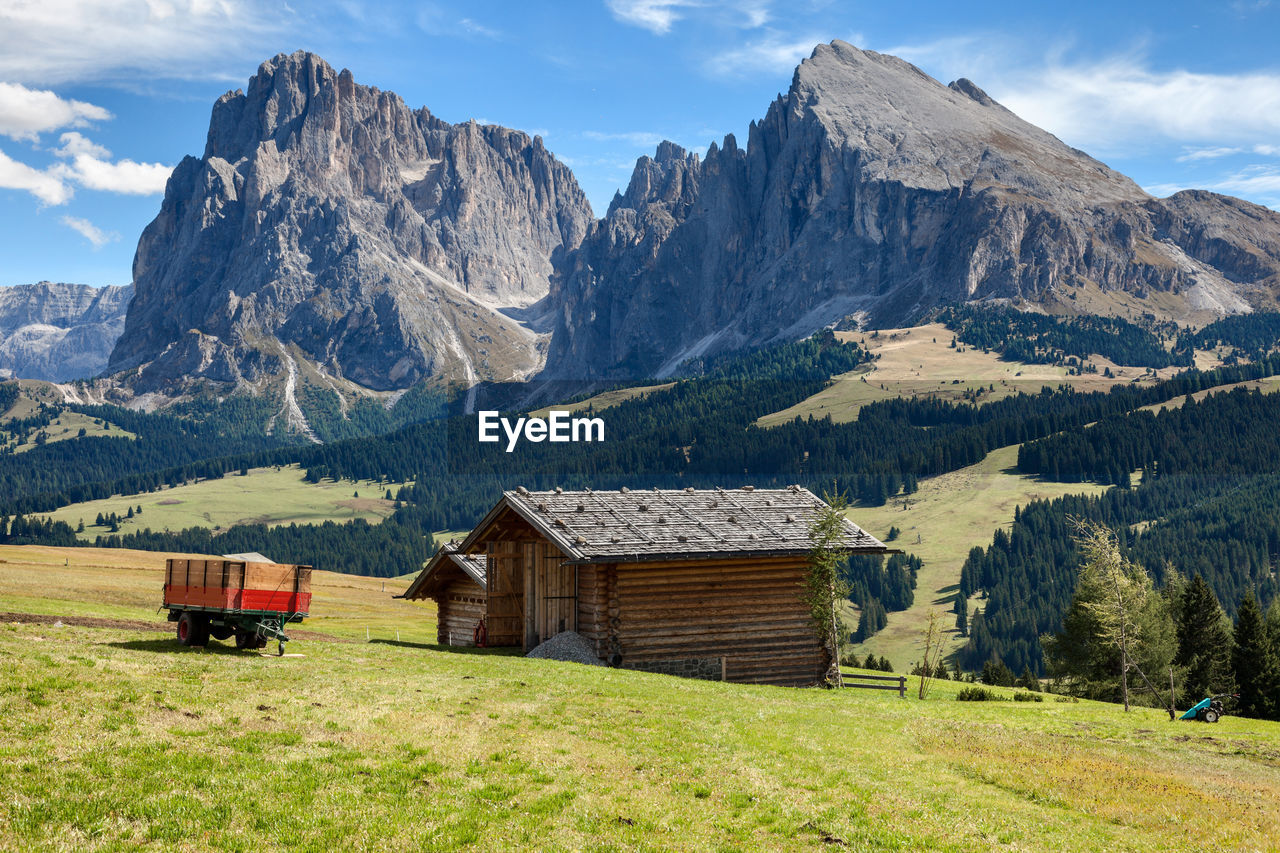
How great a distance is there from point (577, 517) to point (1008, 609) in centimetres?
15791

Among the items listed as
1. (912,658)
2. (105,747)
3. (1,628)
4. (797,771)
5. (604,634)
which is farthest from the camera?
(912,658)

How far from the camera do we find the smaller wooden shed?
147 feet

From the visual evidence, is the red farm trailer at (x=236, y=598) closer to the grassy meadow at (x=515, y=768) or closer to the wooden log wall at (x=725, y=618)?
the grassy meadow at (x=515, y=768)

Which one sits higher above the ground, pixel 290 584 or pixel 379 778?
pixel 290 584

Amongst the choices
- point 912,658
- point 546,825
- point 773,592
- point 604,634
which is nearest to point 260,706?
point 546,825

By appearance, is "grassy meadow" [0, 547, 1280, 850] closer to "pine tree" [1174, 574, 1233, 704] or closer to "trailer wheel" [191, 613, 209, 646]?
"trailer wheel" [191, 613, 209, 646]

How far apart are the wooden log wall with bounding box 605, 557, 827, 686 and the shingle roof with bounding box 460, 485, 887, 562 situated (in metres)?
1.11

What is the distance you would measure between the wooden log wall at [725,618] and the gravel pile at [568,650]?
3.88 feet

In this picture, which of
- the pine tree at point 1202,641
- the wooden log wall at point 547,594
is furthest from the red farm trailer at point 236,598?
the pine tree at point 1202,641

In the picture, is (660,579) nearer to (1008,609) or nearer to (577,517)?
(577,517)

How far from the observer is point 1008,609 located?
176 metres

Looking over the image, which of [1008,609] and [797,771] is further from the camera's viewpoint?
[1008,609]

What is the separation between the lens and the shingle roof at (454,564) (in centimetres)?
4378

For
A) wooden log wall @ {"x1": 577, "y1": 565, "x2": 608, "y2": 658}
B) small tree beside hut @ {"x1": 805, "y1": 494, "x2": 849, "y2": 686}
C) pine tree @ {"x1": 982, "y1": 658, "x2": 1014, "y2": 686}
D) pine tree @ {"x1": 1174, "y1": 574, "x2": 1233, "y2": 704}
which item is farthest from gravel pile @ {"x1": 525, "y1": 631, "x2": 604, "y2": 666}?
pine tree @ {"x1": 1174, "y1": 574, "x2": 1233, "y2": 704}
